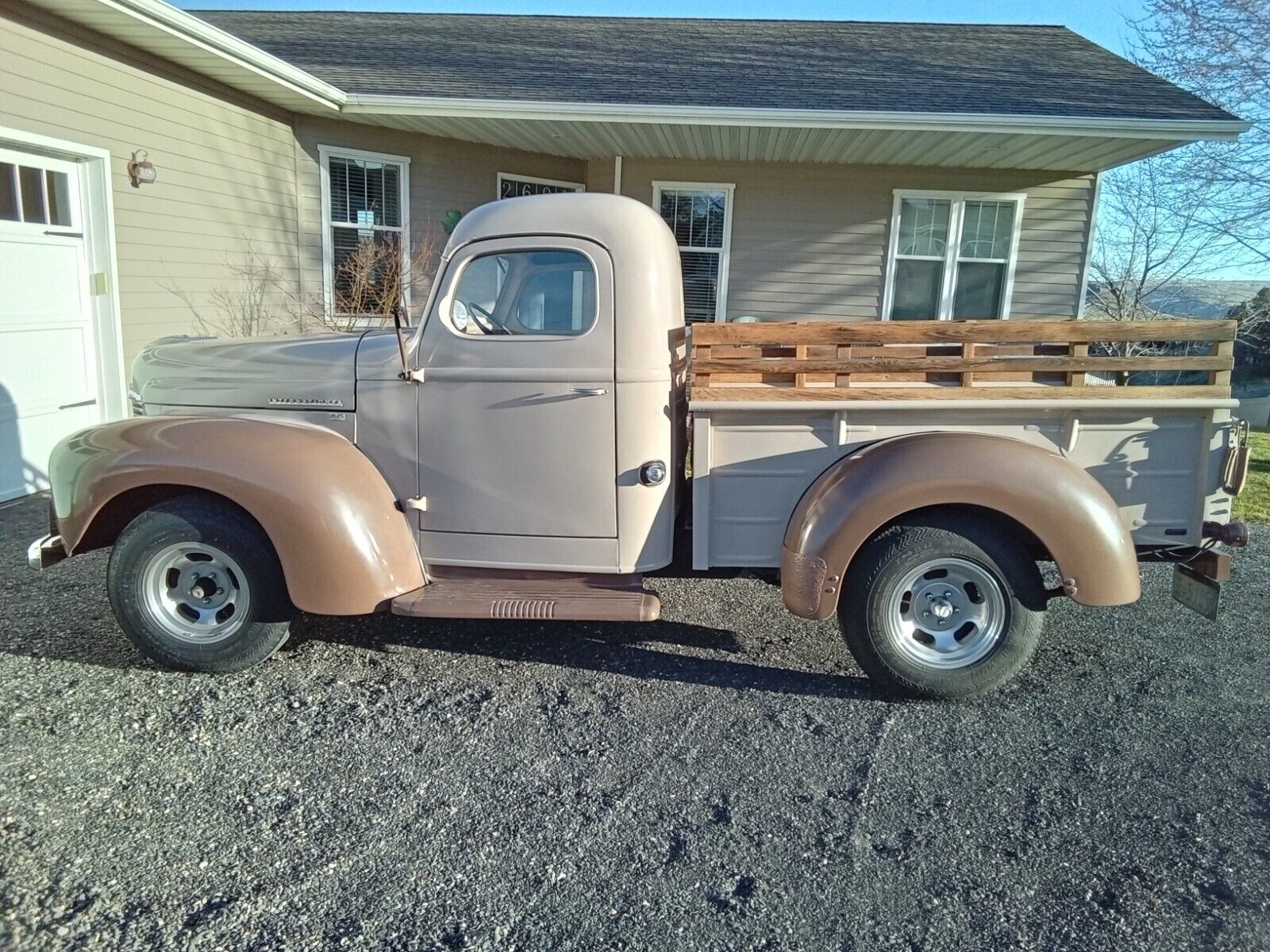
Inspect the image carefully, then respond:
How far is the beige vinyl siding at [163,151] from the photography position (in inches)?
260

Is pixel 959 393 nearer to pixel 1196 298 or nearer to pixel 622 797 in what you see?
pixel 622 797

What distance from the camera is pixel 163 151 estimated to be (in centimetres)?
790

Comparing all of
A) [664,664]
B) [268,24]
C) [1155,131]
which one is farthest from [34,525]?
[1155,131]

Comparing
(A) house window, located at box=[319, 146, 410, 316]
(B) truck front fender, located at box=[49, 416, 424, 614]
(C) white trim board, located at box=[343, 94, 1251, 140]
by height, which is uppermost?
(C) white trim board, located at box=[343, 94, 1251, 140]

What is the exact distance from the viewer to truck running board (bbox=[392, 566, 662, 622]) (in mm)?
3691

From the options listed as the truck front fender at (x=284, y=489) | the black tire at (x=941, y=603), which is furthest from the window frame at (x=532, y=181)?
the black tire at (x=941, y=603)

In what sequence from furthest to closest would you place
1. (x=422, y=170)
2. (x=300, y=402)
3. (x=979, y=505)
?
1. (x=422, y=170)
2. (x=300, y=402)
3. (x=979, y=505)

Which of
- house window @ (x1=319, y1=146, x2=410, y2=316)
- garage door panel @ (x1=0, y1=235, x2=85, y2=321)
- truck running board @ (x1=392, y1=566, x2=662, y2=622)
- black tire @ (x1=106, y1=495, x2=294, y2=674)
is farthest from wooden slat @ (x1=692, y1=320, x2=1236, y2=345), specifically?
house window @ (x1=319, y1=146, x2=410, y2=316)

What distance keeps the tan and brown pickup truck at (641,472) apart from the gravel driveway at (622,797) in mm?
403

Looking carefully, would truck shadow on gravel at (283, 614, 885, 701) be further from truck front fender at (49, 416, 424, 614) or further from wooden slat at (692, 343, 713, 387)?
wooden slat at (692, 343, 713, 387)

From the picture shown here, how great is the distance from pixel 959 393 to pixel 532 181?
28.7 feet

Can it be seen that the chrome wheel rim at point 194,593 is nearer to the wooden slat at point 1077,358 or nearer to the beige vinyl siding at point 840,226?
the wooden slat at point 1077,358

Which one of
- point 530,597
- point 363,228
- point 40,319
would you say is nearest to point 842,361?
point 530,597

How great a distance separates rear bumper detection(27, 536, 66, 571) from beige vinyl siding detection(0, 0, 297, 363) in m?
4.14
